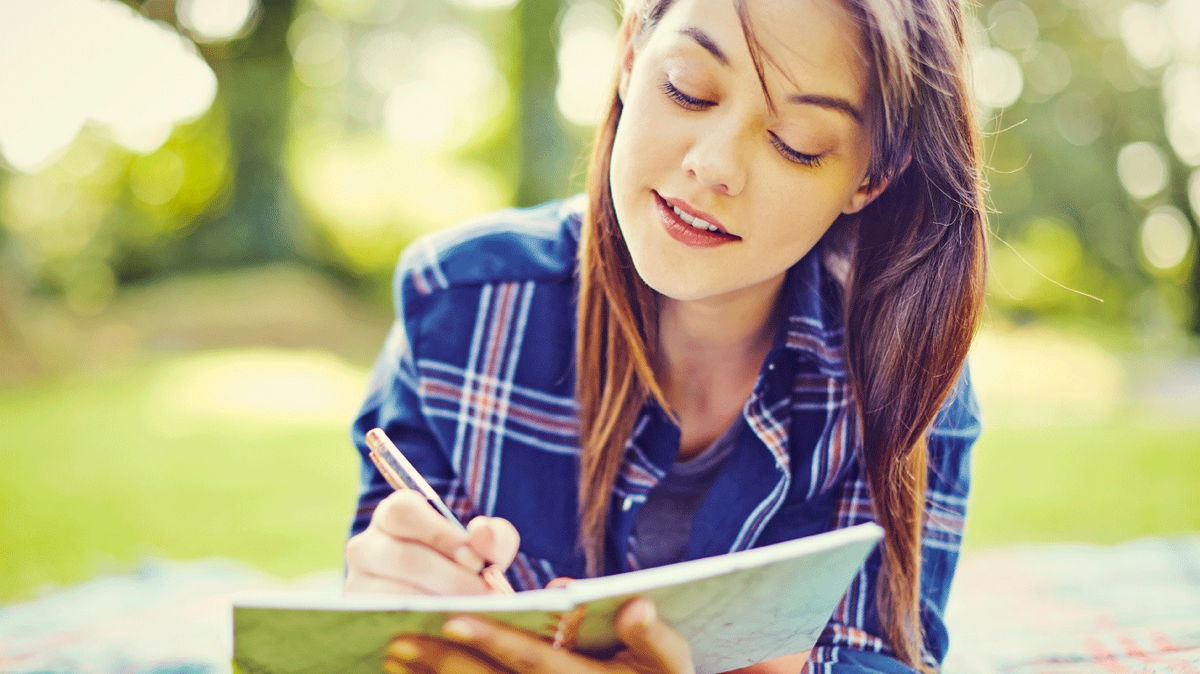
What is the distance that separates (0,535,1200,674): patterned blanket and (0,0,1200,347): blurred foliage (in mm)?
3635

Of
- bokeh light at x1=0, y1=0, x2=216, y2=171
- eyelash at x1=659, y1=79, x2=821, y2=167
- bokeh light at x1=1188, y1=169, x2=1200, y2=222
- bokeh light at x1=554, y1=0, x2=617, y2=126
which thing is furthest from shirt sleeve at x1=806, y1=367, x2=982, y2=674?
bokeh light at x1=554, y1=0, x2=617, y2=126

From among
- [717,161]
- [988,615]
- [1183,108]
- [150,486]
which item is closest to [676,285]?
[717,161]

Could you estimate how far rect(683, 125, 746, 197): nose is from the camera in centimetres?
114

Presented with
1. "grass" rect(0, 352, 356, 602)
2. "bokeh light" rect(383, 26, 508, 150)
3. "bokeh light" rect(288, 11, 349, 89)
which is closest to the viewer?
"grass" rect(0, 352, 356, 602)

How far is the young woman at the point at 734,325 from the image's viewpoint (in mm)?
1174

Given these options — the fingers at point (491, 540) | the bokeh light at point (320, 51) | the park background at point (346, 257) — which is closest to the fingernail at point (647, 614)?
the fingers at point (491, 540)

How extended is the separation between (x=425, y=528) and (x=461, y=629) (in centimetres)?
15

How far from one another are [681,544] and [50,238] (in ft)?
19.8

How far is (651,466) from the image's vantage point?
146 centimetres

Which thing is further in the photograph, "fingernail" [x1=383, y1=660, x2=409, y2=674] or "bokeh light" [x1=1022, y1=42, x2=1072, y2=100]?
"bokeh light" [x1=1022, y1=42, x2=1072, y2=100]

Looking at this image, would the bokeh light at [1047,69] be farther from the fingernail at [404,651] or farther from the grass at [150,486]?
the fingernail at [404,651]

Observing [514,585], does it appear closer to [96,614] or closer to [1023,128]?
[96,614]

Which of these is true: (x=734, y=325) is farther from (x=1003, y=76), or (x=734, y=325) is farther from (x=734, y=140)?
(x=1003, y=76)

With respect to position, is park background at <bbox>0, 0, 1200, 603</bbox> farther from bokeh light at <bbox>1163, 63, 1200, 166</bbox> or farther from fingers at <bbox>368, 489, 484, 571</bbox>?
fingers at <bbox>368, 489, 484, 571</bbox>
